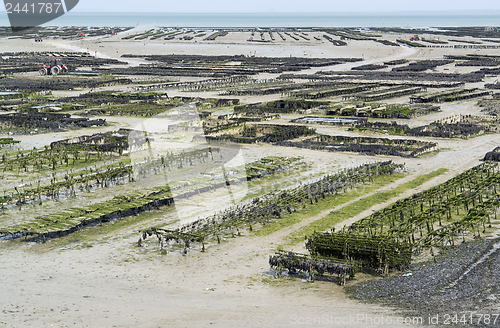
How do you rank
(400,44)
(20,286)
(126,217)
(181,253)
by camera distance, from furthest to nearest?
(400,44)
(126,217)
(181,253)
(20,286)

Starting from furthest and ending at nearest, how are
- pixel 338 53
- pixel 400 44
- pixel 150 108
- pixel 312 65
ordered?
pixel 400 44
pixel 338 53
pixel 312 65
pixel 150 108

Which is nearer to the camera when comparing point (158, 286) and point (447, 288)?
point (447, 288)

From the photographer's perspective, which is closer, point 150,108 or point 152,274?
point 152,274

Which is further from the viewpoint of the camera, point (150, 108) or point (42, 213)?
point (150, 108)

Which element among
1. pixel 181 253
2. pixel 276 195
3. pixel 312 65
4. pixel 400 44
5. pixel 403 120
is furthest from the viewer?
pixel 400 44

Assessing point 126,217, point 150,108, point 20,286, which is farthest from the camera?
point 150,108

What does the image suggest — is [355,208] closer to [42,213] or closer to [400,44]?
[42,213]

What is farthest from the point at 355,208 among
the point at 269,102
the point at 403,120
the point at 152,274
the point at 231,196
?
the point at 269,102

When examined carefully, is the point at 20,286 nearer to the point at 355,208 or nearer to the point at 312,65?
the point at 355,208

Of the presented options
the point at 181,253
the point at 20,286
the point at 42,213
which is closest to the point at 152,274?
the point at 181,253
